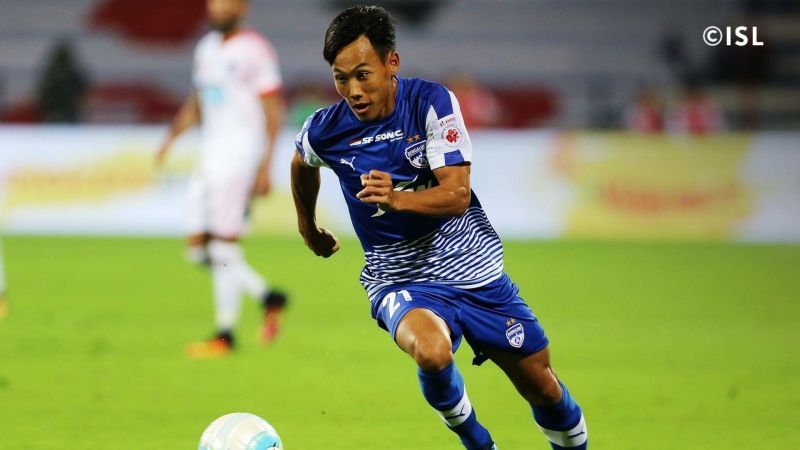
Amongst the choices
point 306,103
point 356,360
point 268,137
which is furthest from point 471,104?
point 356,360

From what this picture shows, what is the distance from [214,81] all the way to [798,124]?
1468 cm

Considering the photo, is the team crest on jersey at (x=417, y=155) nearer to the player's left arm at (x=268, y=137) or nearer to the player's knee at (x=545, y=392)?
the player's knee at (x=545, y=392)

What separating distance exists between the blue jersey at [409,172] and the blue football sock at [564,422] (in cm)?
57

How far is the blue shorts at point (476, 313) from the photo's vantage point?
480cm

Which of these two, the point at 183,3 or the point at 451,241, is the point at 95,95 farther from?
the point at 451,241

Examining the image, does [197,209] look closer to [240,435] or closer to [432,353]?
[240,435]

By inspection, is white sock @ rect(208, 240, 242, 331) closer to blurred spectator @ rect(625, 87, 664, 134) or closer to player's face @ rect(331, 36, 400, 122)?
→ player's face @ rect(331, 36, 400, 122)

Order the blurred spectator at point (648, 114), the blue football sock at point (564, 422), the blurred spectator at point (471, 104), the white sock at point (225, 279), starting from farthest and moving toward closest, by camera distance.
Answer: the blurred spectator at point (648, 114) < the blurred spectator at point (471, 104) < the white sock at point (225, 279) < the blue football sock at point (564, 422)

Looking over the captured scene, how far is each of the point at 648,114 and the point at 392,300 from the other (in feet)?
49.7

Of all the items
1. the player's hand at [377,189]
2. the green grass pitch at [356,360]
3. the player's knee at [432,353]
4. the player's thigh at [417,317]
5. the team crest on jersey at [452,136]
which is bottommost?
the green grass pitch at [356,360]

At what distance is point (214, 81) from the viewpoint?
30.0 feet

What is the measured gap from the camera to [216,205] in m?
9.07

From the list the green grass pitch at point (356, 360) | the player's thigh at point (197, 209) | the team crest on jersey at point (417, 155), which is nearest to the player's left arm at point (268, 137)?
the player's thigh at point (197, 209)

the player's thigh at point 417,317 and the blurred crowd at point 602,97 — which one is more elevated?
the blurred crowd at point 602,97
